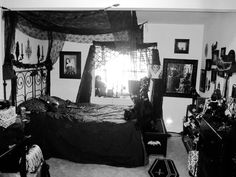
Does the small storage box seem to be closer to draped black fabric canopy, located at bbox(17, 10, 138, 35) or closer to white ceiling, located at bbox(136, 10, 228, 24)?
draped black fabric canopy, located at bbox(17, 10, 138, 35)

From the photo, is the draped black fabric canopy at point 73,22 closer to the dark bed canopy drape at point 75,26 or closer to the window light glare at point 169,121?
the dark bed canopy drape at point 75,26

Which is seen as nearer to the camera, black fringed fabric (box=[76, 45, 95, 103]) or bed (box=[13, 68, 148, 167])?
bed (box=[13, 68, 148, 167])

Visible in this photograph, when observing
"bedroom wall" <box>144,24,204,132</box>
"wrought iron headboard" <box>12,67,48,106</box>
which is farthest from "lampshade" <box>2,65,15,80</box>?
"bedroom wall" <box>144,24,204,132</box>

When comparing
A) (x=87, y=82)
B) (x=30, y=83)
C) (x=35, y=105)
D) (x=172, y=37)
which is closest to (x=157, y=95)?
(x=172, y=37)

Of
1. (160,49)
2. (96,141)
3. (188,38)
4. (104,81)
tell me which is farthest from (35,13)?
(188,38)

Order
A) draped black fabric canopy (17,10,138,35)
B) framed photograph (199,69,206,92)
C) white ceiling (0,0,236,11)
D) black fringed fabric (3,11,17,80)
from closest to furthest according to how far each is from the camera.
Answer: white ceiling (0,0,236,11), draped black fabric canopy (17,10,138,35), black fringed fabric (3,11,17,80), framed photograph (199,69,206,92)

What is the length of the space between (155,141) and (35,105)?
83.0 inches

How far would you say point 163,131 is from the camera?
3.85m

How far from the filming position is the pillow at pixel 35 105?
360 centimetres

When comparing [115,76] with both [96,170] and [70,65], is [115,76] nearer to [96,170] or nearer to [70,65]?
[70,65]

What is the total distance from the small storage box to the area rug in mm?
169

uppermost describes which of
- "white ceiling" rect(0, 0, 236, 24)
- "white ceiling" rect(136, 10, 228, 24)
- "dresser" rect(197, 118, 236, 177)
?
"white ceiling" rect(136, 10, 228, 24)

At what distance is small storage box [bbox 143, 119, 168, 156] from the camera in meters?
3.70

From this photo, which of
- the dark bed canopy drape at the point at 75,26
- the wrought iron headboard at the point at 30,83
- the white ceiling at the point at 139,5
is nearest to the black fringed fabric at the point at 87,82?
the wrought iron headboard at the point at 30,83
